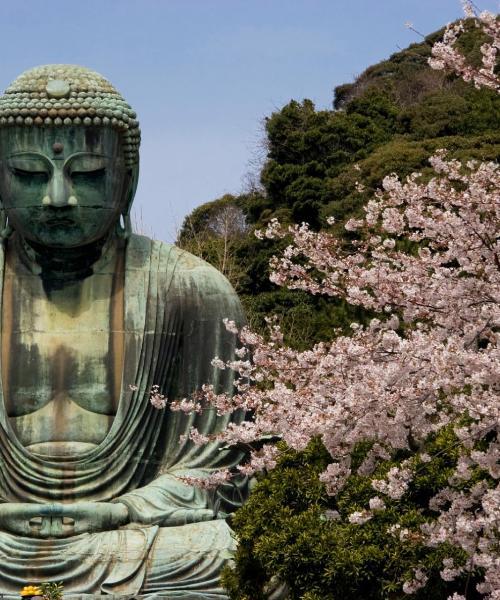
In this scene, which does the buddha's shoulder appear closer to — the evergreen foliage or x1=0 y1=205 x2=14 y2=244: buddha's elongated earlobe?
x1=0 y1=205 x2=14 y2=244: buddha's elongated earlobe

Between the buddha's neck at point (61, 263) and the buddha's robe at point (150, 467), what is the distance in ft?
0.73

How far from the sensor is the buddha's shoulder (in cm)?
1125

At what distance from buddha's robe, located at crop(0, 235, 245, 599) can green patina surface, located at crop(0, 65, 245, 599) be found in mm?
11

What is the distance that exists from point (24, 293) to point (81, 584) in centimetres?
201

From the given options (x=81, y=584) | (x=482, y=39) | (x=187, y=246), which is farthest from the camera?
(x=482, y=39)

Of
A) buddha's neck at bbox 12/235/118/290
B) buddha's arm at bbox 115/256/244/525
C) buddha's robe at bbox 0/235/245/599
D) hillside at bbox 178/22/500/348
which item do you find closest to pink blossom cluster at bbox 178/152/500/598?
buddha's arm at bbox 115/256/244/525

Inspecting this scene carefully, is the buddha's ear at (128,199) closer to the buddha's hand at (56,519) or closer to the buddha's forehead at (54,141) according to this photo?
the buddha's forehead at (54,141)

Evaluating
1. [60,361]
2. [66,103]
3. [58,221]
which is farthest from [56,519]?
[66,103]

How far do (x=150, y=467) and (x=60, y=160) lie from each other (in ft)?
6.58

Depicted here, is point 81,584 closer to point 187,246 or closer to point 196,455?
point 196,455

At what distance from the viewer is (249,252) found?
33.2m

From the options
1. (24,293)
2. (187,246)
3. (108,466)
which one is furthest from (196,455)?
(187,246)

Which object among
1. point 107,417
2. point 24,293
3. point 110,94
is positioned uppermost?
point 110,94

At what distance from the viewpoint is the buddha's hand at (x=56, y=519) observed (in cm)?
1036
